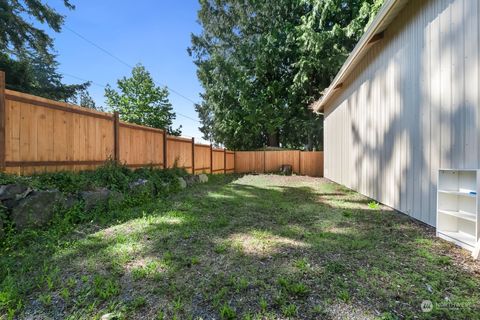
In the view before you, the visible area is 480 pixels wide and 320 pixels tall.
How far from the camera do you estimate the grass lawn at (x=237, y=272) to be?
1739mm

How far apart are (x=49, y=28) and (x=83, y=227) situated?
938 cm

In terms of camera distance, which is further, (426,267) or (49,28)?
(49,28)

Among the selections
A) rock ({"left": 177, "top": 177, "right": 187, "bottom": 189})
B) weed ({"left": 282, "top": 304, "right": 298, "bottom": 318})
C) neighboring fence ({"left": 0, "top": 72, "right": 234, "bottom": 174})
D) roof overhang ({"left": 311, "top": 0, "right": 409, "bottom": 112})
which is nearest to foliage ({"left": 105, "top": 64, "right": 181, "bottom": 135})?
rock ({"left": 177, "top": 177, "right": 187, "bottom": 189})

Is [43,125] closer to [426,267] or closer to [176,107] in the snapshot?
[426,267]

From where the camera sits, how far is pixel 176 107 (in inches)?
756

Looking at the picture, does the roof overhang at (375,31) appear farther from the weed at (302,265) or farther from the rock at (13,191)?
the rock at (13,191)

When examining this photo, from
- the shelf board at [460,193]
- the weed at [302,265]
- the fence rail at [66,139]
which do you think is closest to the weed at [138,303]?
the weed at [302,265]

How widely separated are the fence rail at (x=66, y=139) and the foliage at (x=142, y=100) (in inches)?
439

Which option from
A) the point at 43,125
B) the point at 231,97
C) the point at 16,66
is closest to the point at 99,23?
the point at 16,66

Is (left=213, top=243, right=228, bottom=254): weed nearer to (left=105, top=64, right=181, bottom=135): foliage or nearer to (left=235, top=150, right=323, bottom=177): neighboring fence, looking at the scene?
(left=235, top=150, right=323, bottom=177): neighboring fence

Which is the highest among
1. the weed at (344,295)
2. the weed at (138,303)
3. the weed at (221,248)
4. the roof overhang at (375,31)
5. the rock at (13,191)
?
the roof overhang at (375,31)

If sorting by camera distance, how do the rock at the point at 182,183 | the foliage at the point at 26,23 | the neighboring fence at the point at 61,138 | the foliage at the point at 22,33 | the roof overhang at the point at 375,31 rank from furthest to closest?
the foliage at the point at 22,33, the foliage at the point at 26,23, the rock at the point at 182,183, the roof overhang at the point at 375,31, the neighboring fence at the point at 61,138

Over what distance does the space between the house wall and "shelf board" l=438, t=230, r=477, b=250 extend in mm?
337

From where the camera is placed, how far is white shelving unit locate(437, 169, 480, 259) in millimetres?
2760
